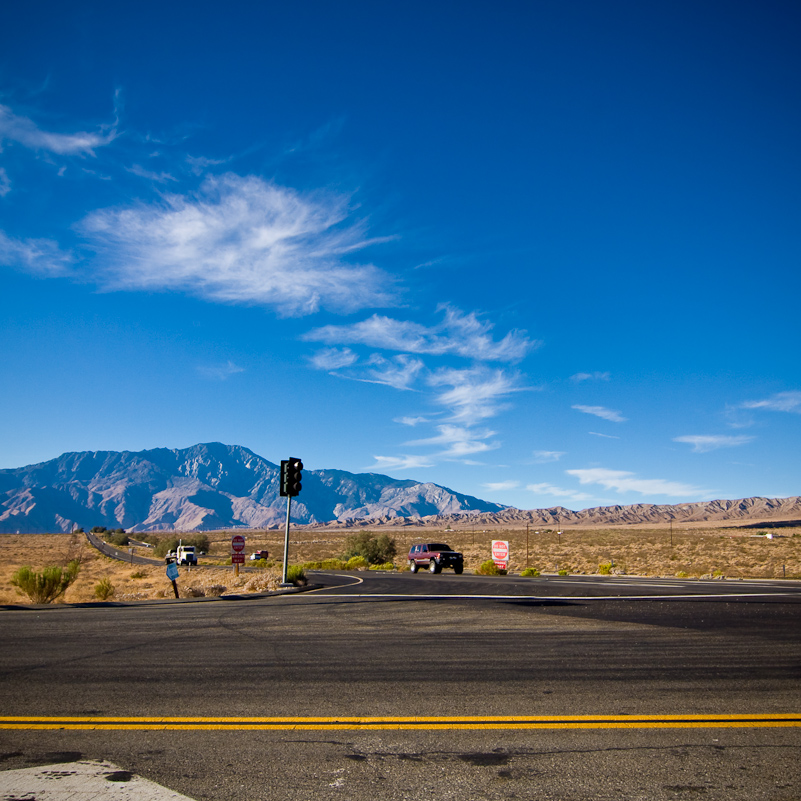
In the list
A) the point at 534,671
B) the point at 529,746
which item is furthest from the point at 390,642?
the point at 529,746

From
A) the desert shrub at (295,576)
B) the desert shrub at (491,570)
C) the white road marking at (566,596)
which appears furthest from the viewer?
the desert shrub at (491,570)

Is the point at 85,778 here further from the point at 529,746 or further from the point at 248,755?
the point at 529,746

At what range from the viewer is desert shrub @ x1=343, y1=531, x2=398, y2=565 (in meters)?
54.3

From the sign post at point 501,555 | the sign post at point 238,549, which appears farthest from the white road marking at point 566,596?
the sign post at point 501,555

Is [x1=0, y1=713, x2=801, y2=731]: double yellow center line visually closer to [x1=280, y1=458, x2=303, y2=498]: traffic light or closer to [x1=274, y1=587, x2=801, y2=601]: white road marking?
[x1=274, y1=587, x2=801, y2=601]: white road marking

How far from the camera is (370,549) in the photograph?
179ft

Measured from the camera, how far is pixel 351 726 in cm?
534

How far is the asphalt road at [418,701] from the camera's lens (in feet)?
14.0

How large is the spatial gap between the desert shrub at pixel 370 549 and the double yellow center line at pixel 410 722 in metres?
49.1

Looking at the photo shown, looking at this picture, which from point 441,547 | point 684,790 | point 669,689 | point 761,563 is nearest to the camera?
point 684,790

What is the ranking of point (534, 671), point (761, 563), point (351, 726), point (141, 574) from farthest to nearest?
point (141, 574) → point (761, 563) → point (534, 671) → point (351, 726)

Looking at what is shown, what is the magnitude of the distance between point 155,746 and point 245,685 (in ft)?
6.44

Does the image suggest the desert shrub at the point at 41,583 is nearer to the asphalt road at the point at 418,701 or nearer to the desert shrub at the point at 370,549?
the asphalt road at the point at 418,701

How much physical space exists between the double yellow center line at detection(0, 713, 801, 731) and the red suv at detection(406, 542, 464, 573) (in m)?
29.6
